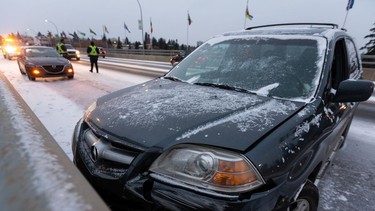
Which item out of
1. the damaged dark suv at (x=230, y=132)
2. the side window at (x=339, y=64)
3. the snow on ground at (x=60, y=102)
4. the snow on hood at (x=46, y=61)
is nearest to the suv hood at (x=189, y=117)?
the damaged dark suv at (x=230, y=132)

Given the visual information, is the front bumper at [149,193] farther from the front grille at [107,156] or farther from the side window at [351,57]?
the side window at [351,57]

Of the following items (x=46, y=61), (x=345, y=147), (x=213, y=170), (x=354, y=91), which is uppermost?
(x=354, y=91)

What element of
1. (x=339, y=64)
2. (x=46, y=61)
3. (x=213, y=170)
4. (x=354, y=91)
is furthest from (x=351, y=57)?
(x=46, y=61)

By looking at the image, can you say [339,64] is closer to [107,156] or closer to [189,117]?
[189,117]

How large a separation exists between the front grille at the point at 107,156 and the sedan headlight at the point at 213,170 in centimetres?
25

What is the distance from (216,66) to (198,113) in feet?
4.20

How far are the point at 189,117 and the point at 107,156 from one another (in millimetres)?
618

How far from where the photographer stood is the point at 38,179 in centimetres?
76

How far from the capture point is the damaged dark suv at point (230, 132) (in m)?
1.51

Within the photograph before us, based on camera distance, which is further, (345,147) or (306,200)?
(345,147)

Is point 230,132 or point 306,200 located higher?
point 230,132

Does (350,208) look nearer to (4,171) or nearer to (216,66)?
(216,66)

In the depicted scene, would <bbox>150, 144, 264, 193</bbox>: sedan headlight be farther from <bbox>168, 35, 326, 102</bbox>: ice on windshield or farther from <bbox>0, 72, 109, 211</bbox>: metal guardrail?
<bbox>168, 35, 326, 102</bbox>: ice on windshield

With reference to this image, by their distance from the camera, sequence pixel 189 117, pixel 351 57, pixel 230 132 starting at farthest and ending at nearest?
1. pixel 351 57
2. pixel 189 117
3. pixel 230 132
